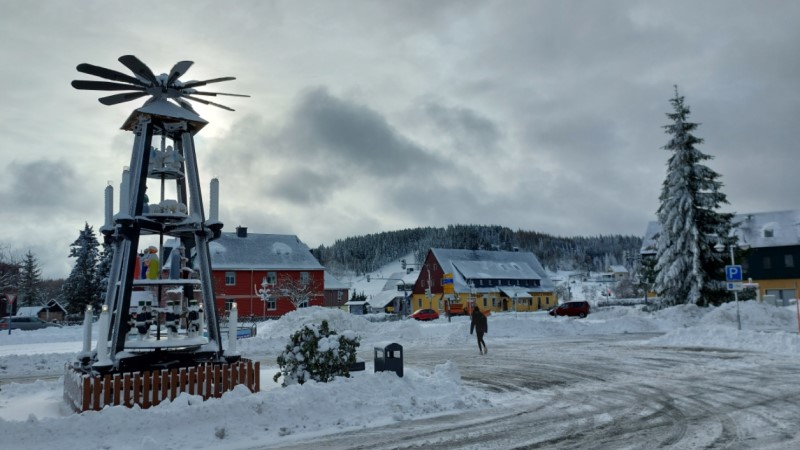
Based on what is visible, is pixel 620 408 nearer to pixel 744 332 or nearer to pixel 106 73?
pixel 106 73

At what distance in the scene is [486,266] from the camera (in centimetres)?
7788

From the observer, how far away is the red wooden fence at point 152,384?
372 inches

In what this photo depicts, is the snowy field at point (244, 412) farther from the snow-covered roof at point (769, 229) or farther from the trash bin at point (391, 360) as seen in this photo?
the snow-covered roof at point (769, 229)

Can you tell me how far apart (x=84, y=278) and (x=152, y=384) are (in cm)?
5204

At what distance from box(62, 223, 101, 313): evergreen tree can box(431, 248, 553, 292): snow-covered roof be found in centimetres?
4108

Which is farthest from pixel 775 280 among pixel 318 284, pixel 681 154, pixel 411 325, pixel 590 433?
pixel 590 433

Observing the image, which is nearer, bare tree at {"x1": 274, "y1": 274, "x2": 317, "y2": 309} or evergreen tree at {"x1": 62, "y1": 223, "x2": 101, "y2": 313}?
evergreen tree at {"x1": 62, "y1": 223, "x2": 101, "y2": 313}

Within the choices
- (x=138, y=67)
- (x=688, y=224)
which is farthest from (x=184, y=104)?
(x=688, y=224)

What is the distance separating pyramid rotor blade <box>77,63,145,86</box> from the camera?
36.8 feet

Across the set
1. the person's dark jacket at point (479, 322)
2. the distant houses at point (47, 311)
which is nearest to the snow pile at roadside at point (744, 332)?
the person's dark jacket at point (479, 322)

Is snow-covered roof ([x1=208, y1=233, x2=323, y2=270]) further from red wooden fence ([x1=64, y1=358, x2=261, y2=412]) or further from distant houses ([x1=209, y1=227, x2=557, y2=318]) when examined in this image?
red wooden fence ([x1=64, y1=358, x2=261, y2=412])

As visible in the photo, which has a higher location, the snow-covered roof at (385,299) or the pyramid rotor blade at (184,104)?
the pyramid rotor blade at (184,104)

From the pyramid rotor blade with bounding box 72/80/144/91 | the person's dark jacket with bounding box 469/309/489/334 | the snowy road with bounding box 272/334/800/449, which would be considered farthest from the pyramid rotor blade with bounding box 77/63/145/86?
the person's dark jacket with bounding box 469/309/489/334

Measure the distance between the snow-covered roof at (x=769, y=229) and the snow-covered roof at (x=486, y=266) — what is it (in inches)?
881
